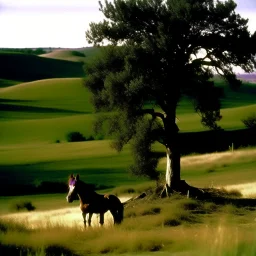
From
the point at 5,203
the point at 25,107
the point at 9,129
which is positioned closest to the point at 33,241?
the point at 5,203

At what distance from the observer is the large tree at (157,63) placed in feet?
87.0

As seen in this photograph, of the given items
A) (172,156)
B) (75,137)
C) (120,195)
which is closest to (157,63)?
(172,156)

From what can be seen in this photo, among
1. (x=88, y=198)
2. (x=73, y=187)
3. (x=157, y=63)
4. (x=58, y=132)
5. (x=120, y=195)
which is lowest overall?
(x=120, y=195)

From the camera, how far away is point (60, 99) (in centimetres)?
16838

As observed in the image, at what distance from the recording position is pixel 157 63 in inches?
1054

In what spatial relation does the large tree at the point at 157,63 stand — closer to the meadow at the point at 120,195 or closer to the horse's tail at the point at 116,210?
the meadow at the point at 120,195

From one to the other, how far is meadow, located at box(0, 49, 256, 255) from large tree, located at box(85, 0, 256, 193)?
6.52 ft

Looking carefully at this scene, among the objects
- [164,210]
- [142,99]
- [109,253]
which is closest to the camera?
[109,253]

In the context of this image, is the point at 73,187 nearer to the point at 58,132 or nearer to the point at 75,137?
the point at 75,137

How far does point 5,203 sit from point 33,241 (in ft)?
87.8

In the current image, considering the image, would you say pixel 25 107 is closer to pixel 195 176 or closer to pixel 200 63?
pixel 195 176

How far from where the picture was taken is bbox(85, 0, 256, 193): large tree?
26.5 meters

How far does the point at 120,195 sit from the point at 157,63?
10404 millimetres

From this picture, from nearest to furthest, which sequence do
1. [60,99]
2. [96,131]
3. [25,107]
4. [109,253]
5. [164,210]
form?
[109,253]
[164,210]
[96,131]
[25,107]
[60,99]
